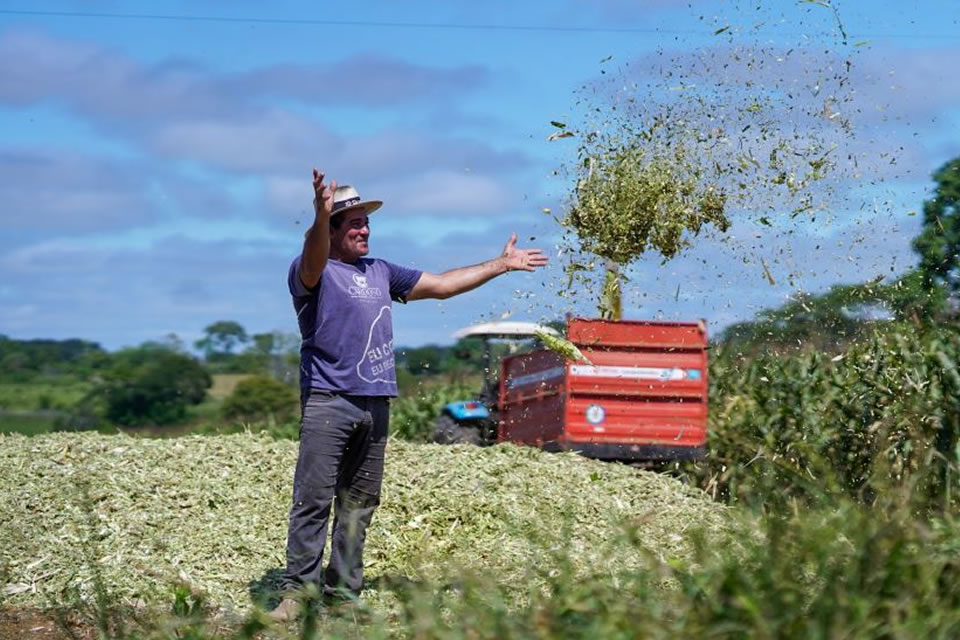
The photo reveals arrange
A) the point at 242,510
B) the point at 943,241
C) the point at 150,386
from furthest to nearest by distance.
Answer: the point at 150,386
the point at 943,241
the point at 242,510

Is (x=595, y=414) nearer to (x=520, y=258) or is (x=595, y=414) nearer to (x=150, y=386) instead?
(x=520, y=258)

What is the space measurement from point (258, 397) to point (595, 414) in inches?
1213

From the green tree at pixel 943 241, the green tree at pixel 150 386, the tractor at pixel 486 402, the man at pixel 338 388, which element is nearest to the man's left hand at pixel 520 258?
the man at pixel 338 388

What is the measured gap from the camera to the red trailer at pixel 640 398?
43.3 ft

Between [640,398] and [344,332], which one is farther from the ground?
[344,332]

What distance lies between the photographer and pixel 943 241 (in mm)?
15719

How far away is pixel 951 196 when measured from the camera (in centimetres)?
2162

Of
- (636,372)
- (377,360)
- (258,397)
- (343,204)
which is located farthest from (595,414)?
(258,397)

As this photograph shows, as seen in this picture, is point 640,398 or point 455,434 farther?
point 455,434

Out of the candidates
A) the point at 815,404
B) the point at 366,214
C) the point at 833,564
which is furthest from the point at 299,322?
the point at 815,404

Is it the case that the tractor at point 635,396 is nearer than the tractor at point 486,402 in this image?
Yes

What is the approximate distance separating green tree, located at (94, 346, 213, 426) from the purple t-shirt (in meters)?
32.9

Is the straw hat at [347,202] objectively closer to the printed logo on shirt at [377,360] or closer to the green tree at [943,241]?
the printed logo on shirt at [377,360]

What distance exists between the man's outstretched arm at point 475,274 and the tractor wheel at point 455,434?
7.91 meters
